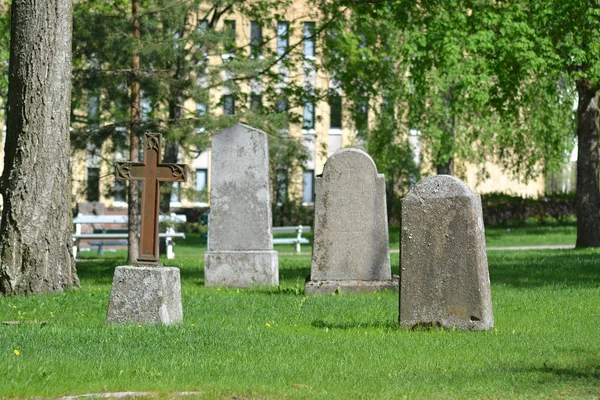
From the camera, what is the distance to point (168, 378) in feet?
26.0

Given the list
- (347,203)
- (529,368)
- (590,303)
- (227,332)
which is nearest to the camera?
(529,368)

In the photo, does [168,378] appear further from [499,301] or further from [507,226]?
[507,226]

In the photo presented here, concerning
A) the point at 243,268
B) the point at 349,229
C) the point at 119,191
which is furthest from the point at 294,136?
the point at 349,229

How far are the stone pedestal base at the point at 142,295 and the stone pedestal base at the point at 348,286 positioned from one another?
14.6 feet

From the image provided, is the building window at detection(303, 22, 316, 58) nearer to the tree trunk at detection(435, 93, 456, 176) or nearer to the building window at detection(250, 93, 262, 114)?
the building window at detection(250, 93, 262, 114)

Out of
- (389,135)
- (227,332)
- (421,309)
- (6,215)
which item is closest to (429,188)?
(421,309)

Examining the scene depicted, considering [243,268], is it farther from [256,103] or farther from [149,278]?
[256,103]

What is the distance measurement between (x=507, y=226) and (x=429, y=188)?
36724 mm

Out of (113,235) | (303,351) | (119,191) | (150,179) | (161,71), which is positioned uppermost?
(161,71)

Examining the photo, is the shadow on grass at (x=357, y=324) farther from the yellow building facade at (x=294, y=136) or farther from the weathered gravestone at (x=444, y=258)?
the yellow building facade at (x=294, y=136)

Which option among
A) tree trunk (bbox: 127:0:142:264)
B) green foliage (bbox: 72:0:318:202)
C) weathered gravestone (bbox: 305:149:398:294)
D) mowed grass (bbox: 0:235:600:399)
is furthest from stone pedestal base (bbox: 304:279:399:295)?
green foliage (bbox: 72:0:318:202)

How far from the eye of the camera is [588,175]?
28.5 metres

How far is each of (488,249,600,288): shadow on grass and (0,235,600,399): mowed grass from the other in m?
2.23

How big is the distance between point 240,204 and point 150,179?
596 centimetres
